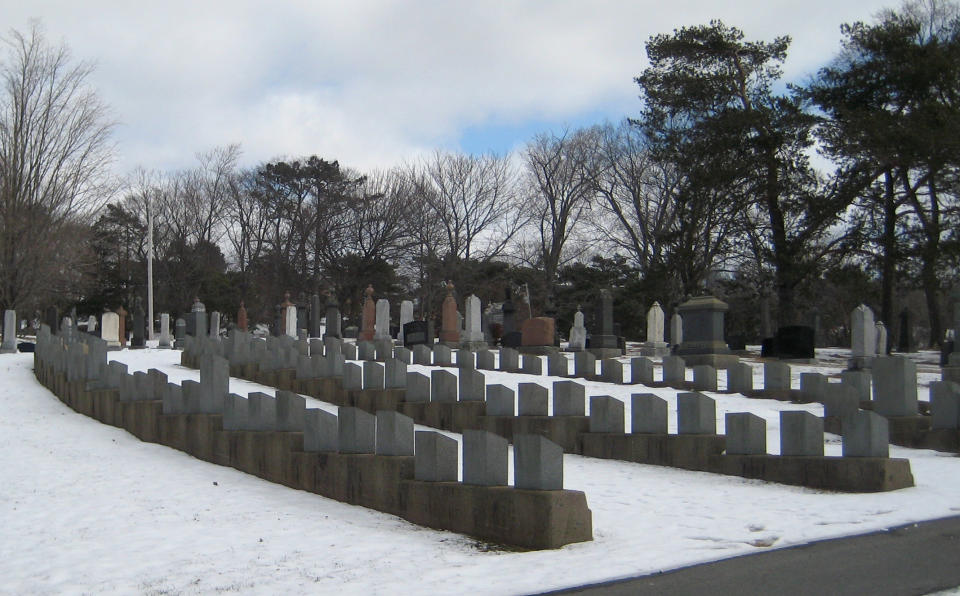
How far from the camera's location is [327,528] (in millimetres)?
6875

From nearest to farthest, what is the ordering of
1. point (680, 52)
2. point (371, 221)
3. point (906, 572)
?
point (906, 572), point (680, 52), point (371, 221)

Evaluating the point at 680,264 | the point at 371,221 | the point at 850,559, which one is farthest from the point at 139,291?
the point at 850,559

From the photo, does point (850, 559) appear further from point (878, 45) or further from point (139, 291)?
point (139, 291)

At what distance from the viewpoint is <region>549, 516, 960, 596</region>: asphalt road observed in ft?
16.0

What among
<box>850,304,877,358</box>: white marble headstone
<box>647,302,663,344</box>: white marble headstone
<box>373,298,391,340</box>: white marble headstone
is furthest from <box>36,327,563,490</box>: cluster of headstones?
<box>647,302,663,344</box>: white marble headstone

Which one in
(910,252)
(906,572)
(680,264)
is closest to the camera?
(906,572)

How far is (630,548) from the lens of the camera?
592cm

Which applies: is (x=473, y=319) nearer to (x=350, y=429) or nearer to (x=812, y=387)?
(x=812, y=387)

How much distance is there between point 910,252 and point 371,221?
1143 inches

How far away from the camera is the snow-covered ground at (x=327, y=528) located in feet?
17.8

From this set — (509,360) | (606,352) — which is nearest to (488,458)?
(509,360)

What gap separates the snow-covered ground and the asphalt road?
0.65ft

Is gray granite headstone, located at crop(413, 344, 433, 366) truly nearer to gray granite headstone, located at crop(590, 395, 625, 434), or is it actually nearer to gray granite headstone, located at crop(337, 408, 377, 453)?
gray granite headstone, located at crop(590, 395, 625, 434)

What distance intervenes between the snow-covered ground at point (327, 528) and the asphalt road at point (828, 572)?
0.20 meters
